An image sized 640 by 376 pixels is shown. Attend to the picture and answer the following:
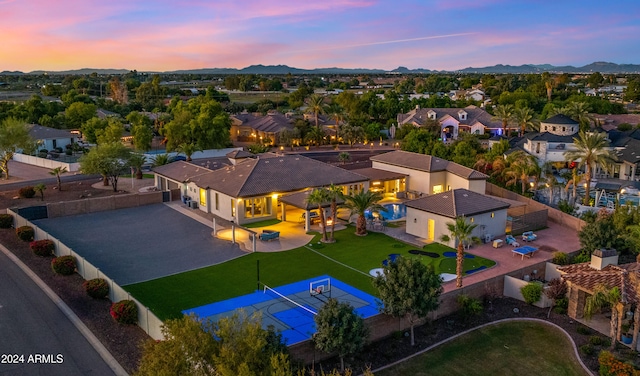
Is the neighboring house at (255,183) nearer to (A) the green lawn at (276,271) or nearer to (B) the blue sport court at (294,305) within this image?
(A) the green lawn at (276,271)

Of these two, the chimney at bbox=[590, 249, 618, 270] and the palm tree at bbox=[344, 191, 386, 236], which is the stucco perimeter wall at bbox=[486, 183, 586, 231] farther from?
the palm tree at bbox=[344, 191, 386, 236]

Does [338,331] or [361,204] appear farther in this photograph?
[361,204]

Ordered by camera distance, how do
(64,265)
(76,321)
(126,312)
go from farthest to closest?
(64,265)
(76,321)
(126,312)

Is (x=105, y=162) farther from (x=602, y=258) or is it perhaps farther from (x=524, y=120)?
(x=524, y=120)

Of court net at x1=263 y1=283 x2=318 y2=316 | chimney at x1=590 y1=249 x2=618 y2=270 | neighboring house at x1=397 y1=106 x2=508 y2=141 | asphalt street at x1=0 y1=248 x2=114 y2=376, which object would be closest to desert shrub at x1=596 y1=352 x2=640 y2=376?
chimney at x1=590 y1=249 x2=618 y2=270

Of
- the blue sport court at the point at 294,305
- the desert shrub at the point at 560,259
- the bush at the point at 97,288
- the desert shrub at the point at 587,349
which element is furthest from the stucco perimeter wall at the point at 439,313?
the bush at the point at 97,288

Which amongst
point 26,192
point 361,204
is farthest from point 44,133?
point 361,204
